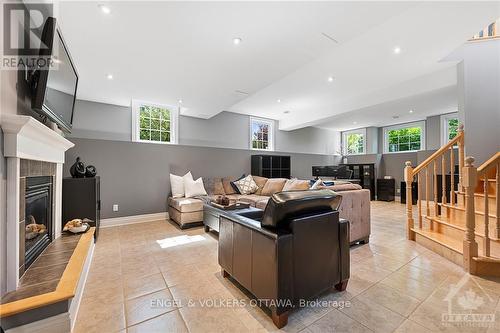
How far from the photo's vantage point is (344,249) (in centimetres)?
185

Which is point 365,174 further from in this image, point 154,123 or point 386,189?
point 154,123

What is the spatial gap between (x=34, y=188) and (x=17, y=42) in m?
1.22

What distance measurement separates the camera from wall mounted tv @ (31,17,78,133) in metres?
1.65

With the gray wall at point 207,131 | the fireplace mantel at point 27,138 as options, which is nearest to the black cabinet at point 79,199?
the fireplace mantel at point 27,138

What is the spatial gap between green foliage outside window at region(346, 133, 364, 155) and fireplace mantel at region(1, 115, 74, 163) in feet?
27.9

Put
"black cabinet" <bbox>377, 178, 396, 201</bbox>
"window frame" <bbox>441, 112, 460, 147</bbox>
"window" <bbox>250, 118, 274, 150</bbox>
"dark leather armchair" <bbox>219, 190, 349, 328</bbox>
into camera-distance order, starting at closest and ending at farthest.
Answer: "dark leather armchair" <bbox>219, 190, 349, 328</bbox>, "window frame" <bbox>441, 112, 460, 147</bbox>, "window" <bbox>250, 118, 274, 150</bbox>, "black cabinet" <bbox>377, 178, 396, 201</bbox>

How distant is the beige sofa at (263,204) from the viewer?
2902mm

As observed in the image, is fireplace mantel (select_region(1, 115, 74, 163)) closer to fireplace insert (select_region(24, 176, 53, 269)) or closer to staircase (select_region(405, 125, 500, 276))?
fireplace insert (select_region(24, 176, 53, 269))

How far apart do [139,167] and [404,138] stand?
26.1 feet

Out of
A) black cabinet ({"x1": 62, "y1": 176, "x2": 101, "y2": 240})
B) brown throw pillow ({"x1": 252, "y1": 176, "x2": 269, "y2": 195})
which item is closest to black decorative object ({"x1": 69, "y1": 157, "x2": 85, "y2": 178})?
black cabinet ({"x1": 62, "y1": 176, "x2": 101, "y2": 240})

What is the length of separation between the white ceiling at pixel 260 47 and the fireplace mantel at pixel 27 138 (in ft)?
3.66

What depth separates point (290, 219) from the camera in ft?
5.08

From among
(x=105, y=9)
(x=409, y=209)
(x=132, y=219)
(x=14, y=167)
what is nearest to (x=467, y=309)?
(x=409, y=209)

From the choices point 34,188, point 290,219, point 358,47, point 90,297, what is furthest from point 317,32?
point 90,297
